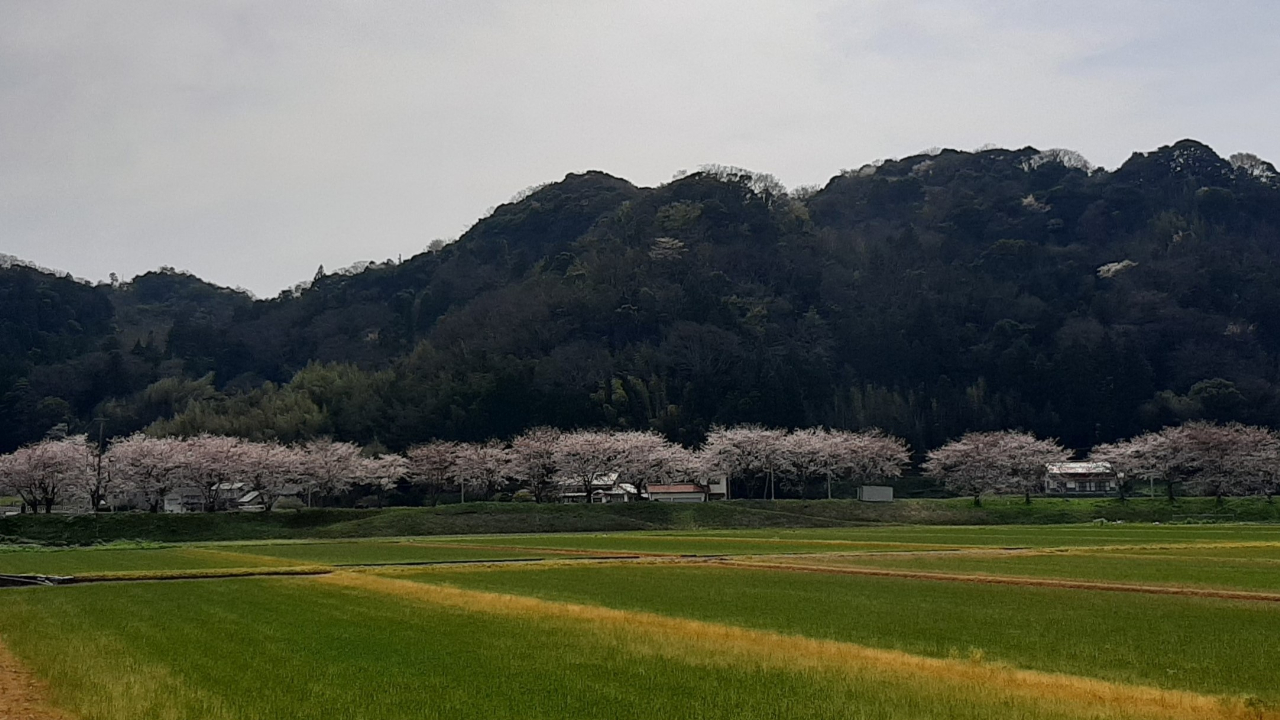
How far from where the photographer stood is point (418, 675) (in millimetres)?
16594

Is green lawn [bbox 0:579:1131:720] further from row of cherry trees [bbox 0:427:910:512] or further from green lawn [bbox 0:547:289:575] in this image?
row of cherry trees [bbox 0:427:910:512]

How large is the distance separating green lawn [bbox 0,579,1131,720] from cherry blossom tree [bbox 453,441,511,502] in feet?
270

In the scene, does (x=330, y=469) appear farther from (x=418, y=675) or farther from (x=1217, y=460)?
(x=418, y=675)

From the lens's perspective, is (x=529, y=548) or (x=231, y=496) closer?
(x=529, y=548)

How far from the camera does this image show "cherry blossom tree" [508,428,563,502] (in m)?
103

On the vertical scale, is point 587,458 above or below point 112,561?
above

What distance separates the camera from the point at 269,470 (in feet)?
336

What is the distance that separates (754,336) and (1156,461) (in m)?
66.5

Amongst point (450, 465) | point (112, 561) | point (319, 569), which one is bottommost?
point (112, 561)

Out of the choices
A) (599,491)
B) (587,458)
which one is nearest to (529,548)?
(587,458)

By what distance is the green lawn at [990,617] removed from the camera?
56.6 feet

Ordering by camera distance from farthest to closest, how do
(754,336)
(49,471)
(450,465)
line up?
(754,336) → (450,465) → (49,471)

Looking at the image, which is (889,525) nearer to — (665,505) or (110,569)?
(665,505)

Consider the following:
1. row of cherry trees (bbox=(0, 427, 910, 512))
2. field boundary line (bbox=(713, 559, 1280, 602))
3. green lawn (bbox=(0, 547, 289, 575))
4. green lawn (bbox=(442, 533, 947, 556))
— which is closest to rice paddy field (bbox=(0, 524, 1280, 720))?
field boundary line (bbox=(713, 559, 1280, 602))
